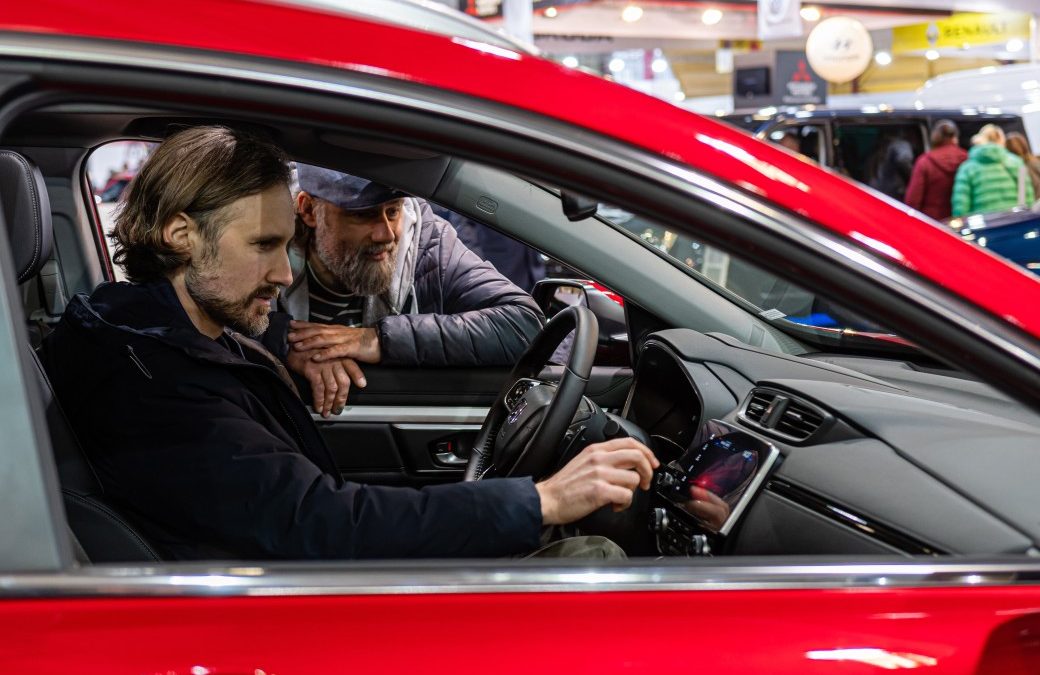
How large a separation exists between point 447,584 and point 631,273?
1.50m

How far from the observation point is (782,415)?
5.73 feet

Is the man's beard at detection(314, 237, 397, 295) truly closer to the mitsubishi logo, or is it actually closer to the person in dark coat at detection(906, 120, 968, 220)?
the mitsubishi logo

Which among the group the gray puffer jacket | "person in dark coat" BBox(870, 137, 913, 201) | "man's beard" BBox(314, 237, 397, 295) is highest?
"person in dark coat" BBox(870, 137, 913, 201)

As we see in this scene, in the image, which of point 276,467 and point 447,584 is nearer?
point 447,584

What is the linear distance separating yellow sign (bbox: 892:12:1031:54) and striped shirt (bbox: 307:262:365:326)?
16327 mm

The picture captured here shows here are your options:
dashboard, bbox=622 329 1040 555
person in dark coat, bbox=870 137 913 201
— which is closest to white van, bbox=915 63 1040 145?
person in dark coat, bbox=870 137 913 201

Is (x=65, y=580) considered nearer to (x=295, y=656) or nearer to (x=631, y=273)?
(x=295, y=656)

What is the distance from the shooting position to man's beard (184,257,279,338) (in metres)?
1.68

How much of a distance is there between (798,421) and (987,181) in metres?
6.71

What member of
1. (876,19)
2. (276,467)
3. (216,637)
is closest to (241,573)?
(216,637)

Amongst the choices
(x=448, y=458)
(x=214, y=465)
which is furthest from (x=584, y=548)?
(x=448, y=458)

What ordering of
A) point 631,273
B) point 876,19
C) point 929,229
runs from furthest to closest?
point 876,19 < point 631,273 < point 929,229

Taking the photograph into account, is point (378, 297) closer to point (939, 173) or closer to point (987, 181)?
point (987, 181)

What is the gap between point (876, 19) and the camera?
61.2ft
